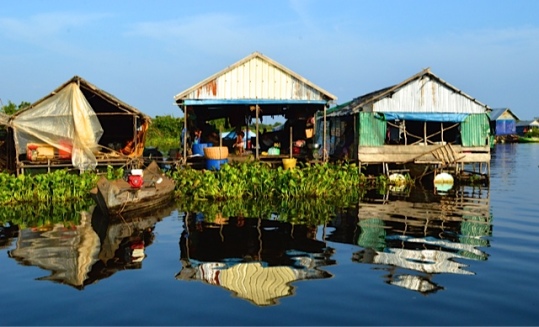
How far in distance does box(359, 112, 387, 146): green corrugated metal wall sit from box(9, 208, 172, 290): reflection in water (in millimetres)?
10206

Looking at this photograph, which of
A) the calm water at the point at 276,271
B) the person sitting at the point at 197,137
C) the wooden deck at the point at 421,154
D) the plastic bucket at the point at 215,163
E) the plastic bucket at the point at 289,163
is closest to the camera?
the calm water at the point at 276,271

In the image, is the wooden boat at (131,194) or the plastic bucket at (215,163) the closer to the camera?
the wooden boat at (131,194)

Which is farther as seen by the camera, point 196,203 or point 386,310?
point 196,203

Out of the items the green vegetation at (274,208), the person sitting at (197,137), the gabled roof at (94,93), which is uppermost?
the gabled roof at (94,93)

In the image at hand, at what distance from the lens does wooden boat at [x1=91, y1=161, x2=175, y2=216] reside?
12.6m

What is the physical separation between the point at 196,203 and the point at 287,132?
8.06 metres

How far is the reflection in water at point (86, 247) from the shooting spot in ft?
28.5

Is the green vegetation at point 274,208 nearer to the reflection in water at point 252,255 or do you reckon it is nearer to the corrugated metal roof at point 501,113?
the reflection in water at point 252,255

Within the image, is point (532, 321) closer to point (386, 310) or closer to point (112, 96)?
point (386, 310)

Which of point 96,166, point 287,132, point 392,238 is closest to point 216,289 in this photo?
point 392,238

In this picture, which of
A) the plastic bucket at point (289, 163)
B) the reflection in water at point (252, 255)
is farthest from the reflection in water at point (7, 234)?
the plastic bucket at point (289, 163)

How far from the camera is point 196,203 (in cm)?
1591

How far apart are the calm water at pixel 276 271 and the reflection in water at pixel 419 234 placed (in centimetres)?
4

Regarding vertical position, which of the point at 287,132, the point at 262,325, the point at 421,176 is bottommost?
the point at 262,325
